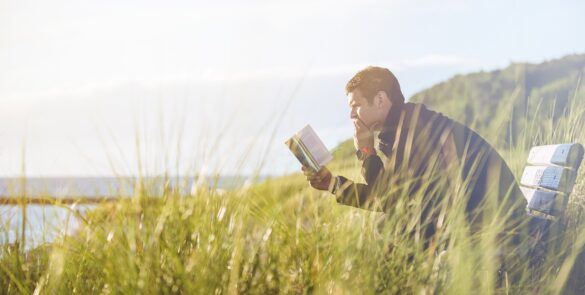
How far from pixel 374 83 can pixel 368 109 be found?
0.13m

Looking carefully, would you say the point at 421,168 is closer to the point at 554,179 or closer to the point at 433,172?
the point at 433,172

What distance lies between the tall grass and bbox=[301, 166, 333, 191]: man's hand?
134mm

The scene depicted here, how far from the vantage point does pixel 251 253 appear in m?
2.79

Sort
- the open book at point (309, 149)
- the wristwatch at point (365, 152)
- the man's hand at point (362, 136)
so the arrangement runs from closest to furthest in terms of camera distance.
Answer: the open book at point (309, 149)
the man's hand at point (362, 136)
the wristwatch at point (365, 152)

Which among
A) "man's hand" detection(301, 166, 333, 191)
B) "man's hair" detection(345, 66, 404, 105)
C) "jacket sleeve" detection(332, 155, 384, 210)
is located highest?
"man's hair" detection(345, 66, 404, 105)

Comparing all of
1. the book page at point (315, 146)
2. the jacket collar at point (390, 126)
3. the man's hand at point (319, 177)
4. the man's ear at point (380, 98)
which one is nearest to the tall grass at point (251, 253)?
the man's hand at point (319, 177)

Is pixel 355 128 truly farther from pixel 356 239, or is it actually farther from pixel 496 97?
pixel 496 97

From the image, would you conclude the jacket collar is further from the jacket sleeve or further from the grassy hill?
the grassy hill

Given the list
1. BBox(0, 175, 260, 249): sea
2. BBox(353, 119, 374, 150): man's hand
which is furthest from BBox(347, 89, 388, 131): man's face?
BBox(0, 175, 260, 249): sea

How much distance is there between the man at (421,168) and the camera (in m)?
3.18

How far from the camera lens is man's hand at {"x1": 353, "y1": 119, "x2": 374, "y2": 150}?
3635 millimetres

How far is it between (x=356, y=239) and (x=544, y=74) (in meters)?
24.5

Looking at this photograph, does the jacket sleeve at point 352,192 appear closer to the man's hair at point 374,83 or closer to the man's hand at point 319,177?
the man's hand at point 319,177

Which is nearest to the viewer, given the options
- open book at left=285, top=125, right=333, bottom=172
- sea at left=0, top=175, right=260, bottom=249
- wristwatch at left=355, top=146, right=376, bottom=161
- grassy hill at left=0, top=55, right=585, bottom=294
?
grassy hill at left=0, top=55, right=585, bottom=294
